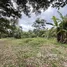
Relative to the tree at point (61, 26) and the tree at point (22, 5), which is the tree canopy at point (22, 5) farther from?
the tree at point (61, 26)

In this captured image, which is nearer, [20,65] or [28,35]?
[20,65]

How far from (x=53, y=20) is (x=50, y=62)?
6.60 metres

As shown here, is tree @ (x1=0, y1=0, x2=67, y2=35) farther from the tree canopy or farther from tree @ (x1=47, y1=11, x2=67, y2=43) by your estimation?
tree @ (x1=47, y1=11, x2=67, y2=43)

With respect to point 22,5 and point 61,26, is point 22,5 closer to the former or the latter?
point 22,5

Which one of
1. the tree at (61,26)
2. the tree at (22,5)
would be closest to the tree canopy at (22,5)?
the tree at (22,5)

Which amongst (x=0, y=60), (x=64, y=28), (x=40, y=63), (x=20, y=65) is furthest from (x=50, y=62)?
(x=64, y=28)

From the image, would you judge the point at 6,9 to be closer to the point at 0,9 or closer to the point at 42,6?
the point at 0,9

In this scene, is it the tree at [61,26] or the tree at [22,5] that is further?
the tree at [61,26]

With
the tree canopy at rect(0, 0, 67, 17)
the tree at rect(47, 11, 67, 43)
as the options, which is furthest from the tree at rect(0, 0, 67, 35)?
the tree at rect(47, 11, 67, 43)

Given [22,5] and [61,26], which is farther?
[61,26]

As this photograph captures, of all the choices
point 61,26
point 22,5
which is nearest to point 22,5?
point 22,5

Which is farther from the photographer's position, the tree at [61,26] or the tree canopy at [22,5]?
the tree at [61,26]

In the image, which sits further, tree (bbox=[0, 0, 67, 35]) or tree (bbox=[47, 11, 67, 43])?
tree (bbox=[47, 11, 67, 43])

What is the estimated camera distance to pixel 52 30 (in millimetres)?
12523
